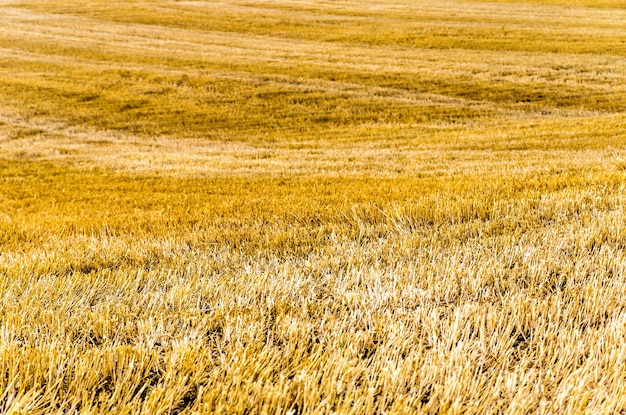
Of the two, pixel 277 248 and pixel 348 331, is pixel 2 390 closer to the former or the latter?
pixel 348 331

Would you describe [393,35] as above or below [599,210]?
above

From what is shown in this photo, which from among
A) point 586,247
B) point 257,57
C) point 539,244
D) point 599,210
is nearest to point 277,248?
point 539,244

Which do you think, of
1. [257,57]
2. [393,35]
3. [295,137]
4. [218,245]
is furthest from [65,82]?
[218,245]

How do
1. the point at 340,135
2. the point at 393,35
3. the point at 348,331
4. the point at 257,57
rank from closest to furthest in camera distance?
the point at 348,331
the point at 340,135
the point at 257,57
the point at 393,35

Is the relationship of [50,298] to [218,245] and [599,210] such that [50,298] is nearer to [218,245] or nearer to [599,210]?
[218,245]

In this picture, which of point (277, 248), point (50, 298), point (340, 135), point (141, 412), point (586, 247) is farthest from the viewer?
point (340, 135)

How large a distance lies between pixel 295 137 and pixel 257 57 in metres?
17.1

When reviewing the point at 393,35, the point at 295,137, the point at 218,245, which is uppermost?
the point at 393,35

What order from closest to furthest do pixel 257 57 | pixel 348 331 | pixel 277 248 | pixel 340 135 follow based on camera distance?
pixel 348 331
pixel 277 248
pixel 340 135
pixel 257 57

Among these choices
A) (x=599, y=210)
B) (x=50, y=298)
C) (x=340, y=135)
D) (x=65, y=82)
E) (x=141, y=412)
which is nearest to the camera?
(x=141, y=412)

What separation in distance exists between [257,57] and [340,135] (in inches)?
692

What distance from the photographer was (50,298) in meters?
2.42

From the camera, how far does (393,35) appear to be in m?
44.2

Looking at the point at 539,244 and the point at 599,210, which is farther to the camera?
the point at 599,210
